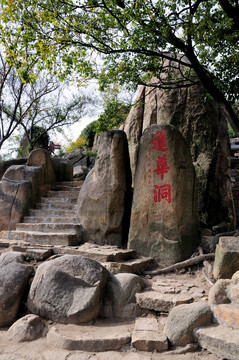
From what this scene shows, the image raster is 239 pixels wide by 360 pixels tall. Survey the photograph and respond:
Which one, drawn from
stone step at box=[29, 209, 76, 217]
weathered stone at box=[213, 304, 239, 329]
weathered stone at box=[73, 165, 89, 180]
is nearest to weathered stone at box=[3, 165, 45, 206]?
stone step at box=[29, 209, 76, 217]

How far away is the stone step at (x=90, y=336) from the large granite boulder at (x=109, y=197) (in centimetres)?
259

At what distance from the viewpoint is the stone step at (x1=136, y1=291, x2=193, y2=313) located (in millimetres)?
3934

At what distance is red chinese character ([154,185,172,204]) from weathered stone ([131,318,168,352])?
2.62 metres

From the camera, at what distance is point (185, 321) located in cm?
336

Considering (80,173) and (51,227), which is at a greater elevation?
(80,173)

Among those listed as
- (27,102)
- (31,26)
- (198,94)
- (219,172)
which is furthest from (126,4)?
(27,102)

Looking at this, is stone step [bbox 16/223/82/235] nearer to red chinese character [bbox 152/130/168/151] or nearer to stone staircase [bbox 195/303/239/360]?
red chinese character [bbox 152/130/168/151]

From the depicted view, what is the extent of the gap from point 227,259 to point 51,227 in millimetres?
4008

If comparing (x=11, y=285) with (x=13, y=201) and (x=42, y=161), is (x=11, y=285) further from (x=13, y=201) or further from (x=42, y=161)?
(x=42, y=161)

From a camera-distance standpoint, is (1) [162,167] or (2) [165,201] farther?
(1) [162,167]

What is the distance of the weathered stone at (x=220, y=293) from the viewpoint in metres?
3.68

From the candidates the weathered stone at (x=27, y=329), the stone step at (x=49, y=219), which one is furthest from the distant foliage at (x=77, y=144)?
the weathered stone at (x=27, y=329)

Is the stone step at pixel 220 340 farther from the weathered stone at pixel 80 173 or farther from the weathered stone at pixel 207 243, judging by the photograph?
the weathered stone at pixel 80 173

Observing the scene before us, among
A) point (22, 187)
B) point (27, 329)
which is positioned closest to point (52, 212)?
point (22, 187)
